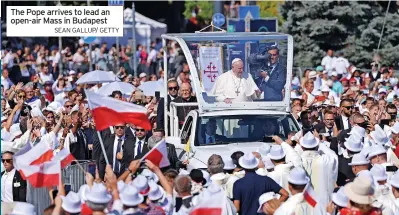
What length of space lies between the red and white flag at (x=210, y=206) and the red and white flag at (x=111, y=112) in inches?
107

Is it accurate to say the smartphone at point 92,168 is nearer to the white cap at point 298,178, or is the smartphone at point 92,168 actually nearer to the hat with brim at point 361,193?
the white cap at point 298,178

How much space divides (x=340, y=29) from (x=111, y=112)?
27.4m

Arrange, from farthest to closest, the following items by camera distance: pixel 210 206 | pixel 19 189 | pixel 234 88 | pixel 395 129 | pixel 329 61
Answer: pixel 329 61, pixel 234 88, pixel 395 129, pixel 19 189, pixel 210 206

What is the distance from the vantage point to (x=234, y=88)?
20.6 meters

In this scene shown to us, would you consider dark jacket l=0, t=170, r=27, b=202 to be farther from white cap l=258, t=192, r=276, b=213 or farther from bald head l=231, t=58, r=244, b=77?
bald head l=231, t=58, r=244, b=77

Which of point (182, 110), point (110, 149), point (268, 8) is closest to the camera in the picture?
point (110, 149)

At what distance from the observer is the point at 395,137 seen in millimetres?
18609

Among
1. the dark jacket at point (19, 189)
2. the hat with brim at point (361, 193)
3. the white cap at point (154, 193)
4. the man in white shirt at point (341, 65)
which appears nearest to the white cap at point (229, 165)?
the white cap at point (154, 193)

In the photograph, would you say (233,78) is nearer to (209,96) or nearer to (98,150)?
(209,96)

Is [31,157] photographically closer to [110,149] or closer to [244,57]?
[110,149]

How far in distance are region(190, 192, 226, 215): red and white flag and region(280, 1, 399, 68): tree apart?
2894 cm

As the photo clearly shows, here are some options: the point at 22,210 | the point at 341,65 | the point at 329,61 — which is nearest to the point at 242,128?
the point at 22,210

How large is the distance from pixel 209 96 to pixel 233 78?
22.6 inches
